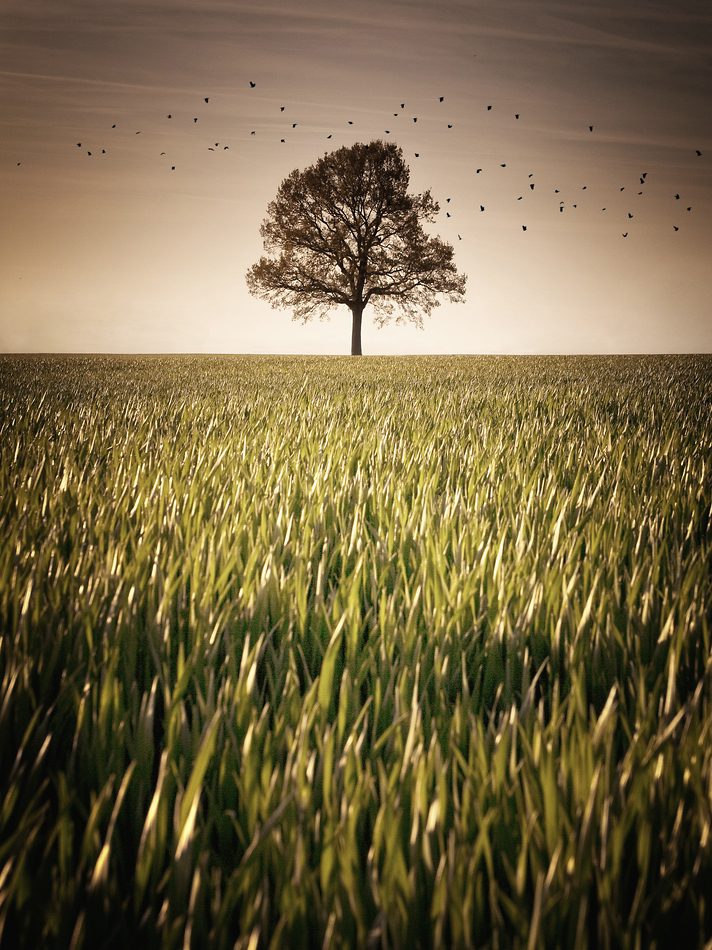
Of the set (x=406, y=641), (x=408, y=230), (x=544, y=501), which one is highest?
(x=408, y=230)

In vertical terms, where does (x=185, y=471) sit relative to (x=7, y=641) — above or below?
above

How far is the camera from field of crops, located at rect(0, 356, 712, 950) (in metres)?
0.52

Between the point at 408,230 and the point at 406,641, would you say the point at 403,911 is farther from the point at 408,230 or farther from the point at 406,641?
the point at 408,230

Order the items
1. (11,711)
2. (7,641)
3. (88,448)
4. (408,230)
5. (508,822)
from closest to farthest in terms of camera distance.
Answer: (508,822), (11,711), (7,641), (88,448), (408,230)

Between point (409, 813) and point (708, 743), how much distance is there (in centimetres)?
40

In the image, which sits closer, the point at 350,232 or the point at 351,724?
the point at 351,724

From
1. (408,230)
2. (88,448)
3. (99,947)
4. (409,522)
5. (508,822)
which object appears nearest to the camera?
(99,947)

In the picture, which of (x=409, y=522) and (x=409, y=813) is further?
(x=409, y=522)

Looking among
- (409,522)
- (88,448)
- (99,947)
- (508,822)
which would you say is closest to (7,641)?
(99,947)

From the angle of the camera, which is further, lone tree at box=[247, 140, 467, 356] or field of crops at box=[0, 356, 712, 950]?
lone tree at box=[247, 140, 467, 356]

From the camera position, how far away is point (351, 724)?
2.76 ft

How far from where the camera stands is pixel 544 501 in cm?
195

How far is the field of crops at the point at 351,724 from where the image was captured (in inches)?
20.4

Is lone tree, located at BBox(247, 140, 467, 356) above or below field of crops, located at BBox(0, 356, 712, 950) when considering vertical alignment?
above
